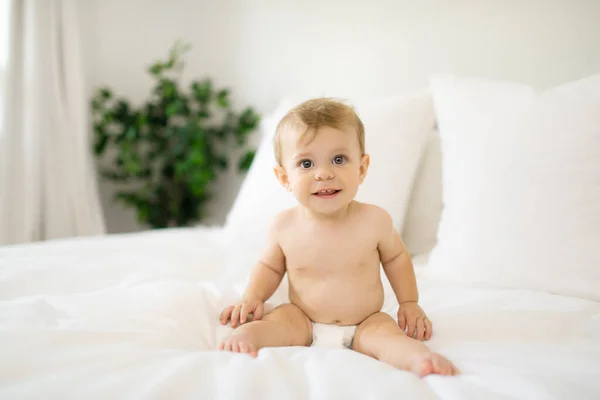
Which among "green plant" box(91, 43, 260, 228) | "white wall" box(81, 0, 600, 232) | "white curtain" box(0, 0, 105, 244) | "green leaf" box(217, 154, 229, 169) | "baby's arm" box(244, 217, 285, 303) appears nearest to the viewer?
"baby's arm" box(244, 217, 285, 303)

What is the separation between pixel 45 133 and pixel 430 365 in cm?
218

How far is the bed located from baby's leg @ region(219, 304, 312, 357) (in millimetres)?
41

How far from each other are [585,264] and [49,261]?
121 centimetres

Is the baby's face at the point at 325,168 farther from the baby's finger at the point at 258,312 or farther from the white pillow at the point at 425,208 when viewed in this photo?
the white pillow at the point at 425,208

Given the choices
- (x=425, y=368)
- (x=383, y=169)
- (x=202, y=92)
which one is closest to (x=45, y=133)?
(x=202, y=92)

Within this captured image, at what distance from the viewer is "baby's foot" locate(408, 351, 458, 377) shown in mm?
627

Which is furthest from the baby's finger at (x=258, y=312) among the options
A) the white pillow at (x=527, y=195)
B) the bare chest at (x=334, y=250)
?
the white pillow at (x=527, y=195)

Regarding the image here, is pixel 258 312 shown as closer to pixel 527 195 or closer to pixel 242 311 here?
pixel 242 311

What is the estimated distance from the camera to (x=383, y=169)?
4.30 ft

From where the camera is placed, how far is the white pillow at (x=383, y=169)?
129 cm

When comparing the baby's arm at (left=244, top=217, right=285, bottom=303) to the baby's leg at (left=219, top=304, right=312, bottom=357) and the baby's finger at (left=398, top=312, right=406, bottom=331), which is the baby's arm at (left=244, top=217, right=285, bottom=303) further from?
the baby's finger at (left=398, top=312, right=406, bottom=331)

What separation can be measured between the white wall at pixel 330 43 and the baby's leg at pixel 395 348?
1.19 meters

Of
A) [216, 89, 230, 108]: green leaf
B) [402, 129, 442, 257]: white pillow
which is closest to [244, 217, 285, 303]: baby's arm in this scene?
[402, 129, 442, 257]: white pillow

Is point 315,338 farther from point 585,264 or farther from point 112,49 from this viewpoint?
point 112,49
